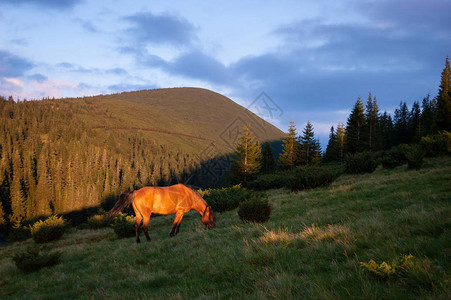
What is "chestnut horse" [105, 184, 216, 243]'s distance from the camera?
33.7 ft

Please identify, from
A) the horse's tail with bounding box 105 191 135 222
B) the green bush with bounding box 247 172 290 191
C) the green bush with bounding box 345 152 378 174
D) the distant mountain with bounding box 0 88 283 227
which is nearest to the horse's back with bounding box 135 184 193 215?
the horse's tail with bounding box 105 191 135 222

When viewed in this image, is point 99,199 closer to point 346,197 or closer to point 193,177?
point 193,177

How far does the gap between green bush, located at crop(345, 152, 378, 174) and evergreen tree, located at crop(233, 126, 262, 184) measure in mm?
22189

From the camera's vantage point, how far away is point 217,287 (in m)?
3.67

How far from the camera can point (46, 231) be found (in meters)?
17.8

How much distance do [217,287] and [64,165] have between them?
10553 centimetres

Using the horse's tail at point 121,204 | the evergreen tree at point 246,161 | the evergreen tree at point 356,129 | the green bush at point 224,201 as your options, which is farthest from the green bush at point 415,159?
the evergreen tree at point 356,129

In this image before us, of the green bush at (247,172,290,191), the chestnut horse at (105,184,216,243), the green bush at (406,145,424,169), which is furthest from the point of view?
the green bush at (247,172,290,191)

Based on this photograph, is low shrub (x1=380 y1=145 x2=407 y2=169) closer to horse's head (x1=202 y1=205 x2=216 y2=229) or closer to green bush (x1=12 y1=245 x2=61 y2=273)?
horse's head (x1=202 y1=205 x2=216 y2=229)

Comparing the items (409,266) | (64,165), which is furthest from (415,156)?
(64,165)

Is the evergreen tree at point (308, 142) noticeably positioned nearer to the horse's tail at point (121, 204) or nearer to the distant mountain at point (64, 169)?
the distant mountain at point (64, 169)

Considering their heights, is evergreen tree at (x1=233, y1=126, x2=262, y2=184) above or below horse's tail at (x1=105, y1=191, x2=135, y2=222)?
above

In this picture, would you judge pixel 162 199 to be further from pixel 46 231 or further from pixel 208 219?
pixel 46 231

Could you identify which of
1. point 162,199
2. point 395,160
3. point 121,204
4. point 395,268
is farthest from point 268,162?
point 395,268
